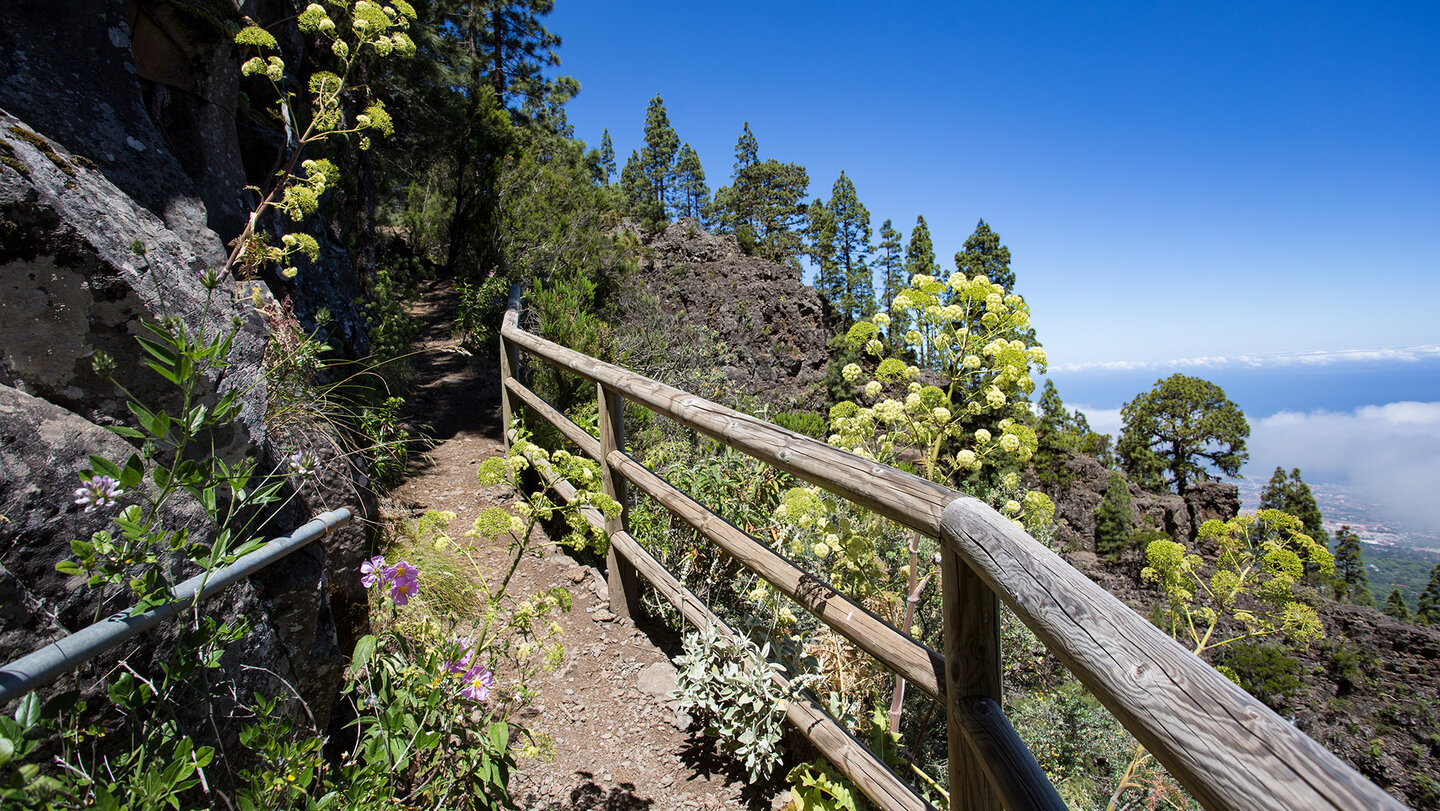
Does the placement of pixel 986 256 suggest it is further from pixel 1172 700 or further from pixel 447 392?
pixel 1172 700

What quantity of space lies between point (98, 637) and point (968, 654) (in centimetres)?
155

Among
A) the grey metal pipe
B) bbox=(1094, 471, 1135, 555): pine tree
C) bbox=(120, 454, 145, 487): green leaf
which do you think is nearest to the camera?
the grey metal pipe

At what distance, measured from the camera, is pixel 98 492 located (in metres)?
0.99

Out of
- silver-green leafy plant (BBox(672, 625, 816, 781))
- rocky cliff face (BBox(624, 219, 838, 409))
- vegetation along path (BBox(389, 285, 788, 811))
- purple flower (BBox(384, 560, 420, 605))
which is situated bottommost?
vegetation along path (BBox(389, 285, 788, 811))

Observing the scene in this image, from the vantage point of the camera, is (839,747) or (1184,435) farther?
(1184,435)

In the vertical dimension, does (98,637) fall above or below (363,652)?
above

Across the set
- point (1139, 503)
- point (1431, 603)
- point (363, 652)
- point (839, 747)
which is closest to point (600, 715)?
point (839, 747)

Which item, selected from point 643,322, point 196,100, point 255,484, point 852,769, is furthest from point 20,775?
point 643,322

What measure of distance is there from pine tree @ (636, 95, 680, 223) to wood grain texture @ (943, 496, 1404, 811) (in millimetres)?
39646

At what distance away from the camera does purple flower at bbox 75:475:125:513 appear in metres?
0.98

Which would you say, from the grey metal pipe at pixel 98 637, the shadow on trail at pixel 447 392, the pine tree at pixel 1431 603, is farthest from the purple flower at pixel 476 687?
the pine tree at pixel 1431 603

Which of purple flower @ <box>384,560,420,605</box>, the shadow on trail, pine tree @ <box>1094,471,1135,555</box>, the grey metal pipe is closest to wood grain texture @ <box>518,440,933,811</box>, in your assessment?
purple flower @ <box>384,560,420,605</box>

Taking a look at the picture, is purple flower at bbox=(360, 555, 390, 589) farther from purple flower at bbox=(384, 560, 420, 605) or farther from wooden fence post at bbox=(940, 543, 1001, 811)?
wooden fence post at bbox=(940, 543, 1001, 811)

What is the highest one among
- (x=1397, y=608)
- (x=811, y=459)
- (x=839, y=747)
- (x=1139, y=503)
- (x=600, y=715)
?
(x=811, y=459)
